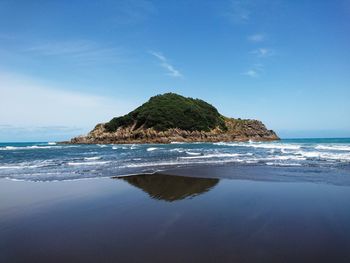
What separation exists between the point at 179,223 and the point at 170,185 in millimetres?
5126

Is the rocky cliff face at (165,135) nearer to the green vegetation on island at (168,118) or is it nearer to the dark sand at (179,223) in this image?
the green vegetation on island at (168,118)

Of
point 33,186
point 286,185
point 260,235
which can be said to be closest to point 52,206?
point 33,186

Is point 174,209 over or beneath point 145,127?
beneath

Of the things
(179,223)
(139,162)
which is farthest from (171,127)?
(179,223)

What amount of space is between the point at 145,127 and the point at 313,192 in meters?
77.6

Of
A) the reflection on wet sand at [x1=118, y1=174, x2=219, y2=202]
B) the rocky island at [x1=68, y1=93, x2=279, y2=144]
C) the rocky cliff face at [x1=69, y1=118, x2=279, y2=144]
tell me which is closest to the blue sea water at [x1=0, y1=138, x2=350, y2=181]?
the reflection on wet sand at [x1=118, y1=174, x2=219, y2=202]

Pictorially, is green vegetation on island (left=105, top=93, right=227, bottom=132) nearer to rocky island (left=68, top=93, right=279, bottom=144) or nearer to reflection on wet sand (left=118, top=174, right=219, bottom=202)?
rocky island (left=68, top=93, right=279, bottom=144)

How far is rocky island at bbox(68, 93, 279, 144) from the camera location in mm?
82375

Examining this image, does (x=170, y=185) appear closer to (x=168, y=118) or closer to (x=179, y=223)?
(x=179, y=223)

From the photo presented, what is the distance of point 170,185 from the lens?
448 inches

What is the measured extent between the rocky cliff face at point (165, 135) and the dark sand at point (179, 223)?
221ft

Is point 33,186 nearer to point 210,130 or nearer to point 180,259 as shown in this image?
point 180,259

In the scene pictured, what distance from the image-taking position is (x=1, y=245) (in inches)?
207

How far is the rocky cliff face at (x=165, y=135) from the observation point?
3174 inches
